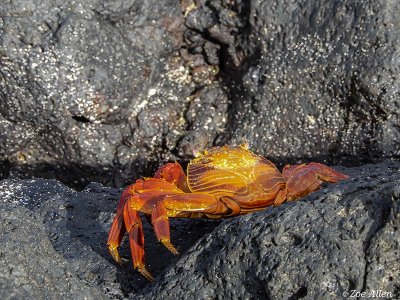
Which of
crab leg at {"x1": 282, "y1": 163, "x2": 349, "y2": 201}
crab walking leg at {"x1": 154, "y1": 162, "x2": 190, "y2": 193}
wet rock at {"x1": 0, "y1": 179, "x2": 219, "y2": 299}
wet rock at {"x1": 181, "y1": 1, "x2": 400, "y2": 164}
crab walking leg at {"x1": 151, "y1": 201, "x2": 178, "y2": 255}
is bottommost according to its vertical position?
wet rock at {"x1": 0, "y1": 179, "x2": 219, "y2": 299}

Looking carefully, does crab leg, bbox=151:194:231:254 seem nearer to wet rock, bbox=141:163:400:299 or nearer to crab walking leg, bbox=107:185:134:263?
crab walking leg, bbox=107:185:134:263

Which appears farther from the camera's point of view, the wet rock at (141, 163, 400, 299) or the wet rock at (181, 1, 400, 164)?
the wet rock at (181, 1, 400, 164)

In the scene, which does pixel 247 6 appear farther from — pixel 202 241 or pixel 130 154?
pixel 202 241

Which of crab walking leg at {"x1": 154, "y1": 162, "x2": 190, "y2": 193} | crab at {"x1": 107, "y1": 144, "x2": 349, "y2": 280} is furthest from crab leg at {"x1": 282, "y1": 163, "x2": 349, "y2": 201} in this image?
crab walking leg at {"x1": 154, "y1": 162, "x2": 190, "y2": 193}

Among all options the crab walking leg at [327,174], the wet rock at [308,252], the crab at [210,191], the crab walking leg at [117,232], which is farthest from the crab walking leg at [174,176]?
the wet rock at [308,252]

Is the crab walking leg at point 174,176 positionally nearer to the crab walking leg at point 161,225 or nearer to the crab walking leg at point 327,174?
the crab walking leg at point 161,225

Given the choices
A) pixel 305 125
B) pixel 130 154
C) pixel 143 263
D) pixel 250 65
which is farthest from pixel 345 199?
pixel 130 154
